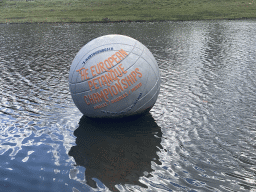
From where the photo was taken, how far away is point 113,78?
7879mm

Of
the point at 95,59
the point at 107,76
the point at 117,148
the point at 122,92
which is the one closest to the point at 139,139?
the point at 117,148

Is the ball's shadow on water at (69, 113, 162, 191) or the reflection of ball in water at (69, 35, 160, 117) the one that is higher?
the reflection of ball in water at (69, 35, 160, 117)

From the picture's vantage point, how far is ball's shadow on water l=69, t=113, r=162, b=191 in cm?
604

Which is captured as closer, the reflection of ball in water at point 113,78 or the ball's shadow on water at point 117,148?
the ball's shadow on water at point 117,148

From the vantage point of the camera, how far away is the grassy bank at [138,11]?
47438 mm

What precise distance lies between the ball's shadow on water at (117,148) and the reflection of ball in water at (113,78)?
→ 17.1 inches

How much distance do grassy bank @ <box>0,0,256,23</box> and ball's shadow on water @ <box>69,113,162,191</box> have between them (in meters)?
40.2

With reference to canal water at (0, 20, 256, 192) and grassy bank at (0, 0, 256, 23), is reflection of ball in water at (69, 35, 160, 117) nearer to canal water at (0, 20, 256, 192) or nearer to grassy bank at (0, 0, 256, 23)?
canal water at (0, 20, 256, 192)

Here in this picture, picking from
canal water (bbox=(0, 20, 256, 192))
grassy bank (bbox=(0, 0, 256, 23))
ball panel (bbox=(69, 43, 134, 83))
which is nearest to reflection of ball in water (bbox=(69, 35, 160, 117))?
ball panel (bbox=(69, 43, 134, 83))

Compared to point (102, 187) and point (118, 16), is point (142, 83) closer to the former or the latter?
point (102, 187)

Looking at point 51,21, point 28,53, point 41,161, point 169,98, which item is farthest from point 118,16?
point 41,161

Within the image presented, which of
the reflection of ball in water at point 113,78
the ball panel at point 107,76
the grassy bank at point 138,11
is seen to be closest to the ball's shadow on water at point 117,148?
the reflection of ball in water at point 113,78

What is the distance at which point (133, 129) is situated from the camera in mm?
8180

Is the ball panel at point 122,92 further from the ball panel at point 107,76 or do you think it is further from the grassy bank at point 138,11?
the grassy bank at point 138,11
